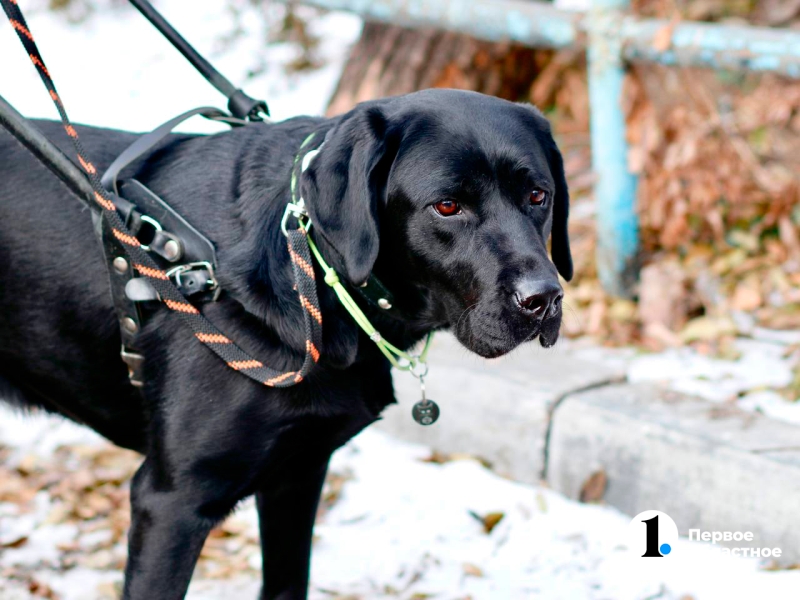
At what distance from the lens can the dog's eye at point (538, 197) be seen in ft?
7.43

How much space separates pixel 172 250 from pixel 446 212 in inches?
24.8

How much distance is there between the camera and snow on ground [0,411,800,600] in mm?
2834

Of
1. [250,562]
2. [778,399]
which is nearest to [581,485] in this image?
[778,399]

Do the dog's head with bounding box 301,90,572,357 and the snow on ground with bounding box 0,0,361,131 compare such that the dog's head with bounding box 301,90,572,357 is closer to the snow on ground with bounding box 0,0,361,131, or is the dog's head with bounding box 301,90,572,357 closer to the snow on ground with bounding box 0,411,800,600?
the snow on ground with bounding box 0,411,800,600

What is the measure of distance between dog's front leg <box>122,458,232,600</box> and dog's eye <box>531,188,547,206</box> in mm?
1025

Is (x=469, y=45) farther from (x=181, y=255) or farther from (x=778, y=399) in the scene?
(x=181, y=255)

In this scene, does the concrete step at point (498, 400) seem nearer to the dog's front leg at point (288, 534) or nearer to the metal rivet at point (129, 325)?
the dog's front leg at point (288, 534)

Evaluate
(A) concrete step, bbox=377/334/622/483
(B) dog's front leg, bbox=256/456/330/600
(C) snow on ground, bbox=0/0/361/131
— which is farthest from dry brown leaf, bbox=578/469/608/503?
(C) snow on ground, bbox=0/0/361/131

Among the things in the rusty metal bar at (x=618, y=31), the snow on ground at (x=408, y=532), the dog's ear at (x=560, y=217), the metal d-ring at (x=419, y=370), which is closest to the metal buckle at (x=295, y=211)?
the metal d-ring at (x=419, y=370)

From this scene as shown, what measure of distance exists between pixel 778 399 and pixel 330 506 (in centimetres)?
168

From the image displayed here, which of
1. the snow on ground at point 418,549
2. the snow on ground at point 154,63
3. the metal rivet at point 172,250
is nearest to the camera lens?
the metal rivet at point 172,250

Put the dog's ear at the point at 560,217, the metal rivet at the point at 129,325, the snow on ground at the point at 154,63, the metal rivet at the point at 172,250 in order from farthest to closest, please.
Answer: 1. the snow on ground at the point at 154,63
2. the dog's ear at the point at 560,217
3. the metal rivet at the point at 129,325
4. the metal rivet at the point at 172,250

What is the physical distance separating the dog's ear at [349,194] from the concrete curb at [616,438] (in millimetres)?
1455

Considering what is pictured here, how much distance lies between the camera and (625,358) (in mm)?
3984
